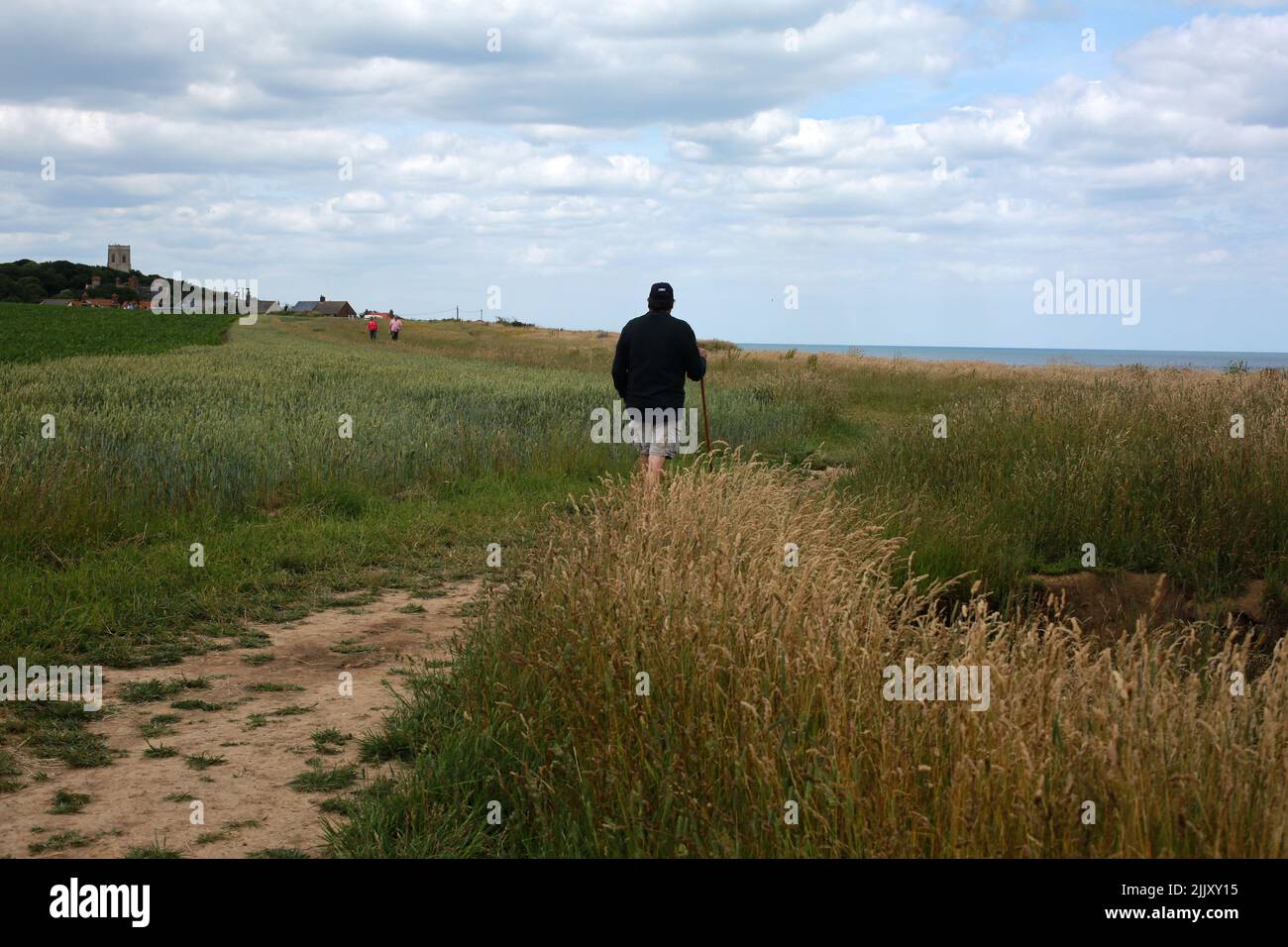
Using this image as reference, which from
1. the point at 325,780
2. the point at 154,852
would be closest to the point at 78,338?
the point at 325,780

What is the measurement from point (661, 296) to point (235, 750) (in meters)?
6.22

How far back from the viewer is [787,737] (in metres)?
3.99

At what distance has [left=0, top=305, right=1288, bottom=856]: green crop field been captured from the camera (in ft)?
11.3

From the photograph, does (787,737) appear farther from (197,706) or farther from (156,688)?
(156,688)

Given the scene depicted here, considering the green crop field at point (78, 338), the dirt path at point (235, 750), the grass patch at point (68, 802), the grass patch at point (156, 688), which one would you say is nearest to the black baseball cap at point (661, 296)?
the dirt path at point (235, 750)

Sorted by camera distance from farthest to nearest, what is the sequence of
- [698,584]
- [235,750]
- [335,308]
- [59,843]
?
[335,308], [235,750], [698,584], [59,843]

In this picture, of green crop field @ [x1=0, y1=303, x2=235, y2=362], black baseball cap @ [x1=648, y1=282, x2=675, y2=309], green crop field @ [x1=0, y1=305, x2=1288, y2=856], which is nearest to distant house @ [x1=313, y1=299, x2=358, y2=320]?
green crop field @ [x1=0, y1=303, x2=235, y2=362]

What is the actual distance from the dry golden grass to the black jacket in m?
4.52

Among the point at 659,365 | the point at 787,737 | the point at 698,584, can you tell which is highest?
the point at 659,365

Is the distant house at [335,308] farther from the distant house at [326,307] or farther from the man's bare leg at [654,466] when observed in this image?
the man's bare leg at [654,466]

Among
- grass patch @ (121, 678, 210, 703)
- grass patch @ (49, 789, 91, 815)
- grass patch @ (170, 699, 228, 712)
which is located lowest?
grass patch @ (49, 789, 91, 815)

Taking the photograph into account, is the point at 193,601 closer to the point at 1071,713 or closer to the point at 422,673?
the point at 422,673

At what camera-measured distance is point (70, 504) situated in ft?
29.2

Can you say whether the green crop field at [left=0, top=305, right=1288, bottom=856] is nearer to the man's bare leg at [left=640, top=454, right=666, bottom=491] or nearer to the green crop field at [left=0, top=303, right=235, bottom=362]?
the man's bare leg at [left=640, top=454, right=666, bottom=491]
